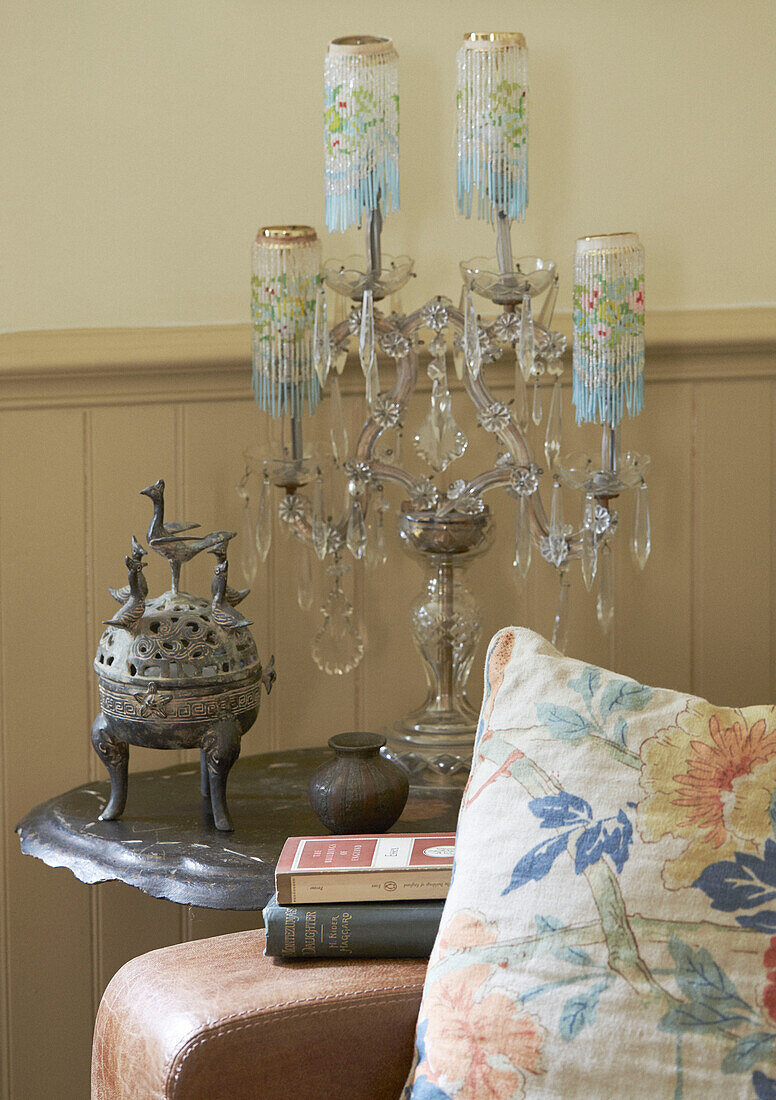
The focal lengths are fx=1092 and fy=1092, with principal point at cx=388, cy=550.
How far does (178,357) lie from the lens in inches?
60.8

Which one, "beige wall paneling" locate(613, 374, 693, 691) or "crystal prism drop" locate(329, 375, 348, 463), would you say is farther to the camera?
"beige wall paneling" locate(613, 374, 693, 691)

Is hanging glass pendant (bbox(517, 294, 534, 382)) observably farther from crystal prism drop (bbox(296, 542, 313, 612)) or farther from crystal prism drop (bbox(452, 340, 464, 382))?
crystal prism drop (bbox(296, 542, 313, 612))

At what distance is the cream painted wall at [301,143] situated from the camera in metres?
1.51

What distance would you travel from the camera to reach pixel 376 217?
1353 mm

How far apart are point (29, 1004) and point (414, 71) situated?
1475 mm

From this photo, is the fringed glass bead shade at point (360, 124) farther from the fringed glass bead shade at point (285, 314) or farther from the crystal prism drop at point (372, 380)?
the crystal prism drop at point (372, 380)

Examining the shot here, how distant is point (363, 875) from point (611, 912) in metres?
0.24

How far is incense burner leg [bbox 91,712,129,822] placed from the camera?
1.21 meters

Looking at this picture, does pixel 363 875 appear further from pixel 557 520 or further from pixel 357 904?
pixel 557 520

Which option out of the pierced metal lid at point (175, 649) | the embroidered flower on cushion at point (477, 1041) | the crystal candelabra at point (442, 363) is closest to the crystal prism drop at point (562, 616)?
the crystal candelabra at point (442, 363)

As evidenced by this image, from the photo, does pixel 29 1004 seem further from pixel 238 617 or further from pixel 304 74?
pixel 304 74

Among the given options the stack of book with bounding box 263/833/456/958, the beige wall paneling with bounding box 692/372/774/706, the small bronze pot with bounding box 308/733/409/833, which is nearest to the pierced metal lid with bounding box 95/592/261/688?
the small bronze pot with bounding box 308/733/409/833

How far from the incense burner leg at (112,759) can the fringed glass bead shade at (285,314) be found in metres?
0.43

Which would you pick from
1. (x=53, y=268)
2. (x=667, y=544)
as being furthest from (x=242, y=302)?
(x=667, y=544)
